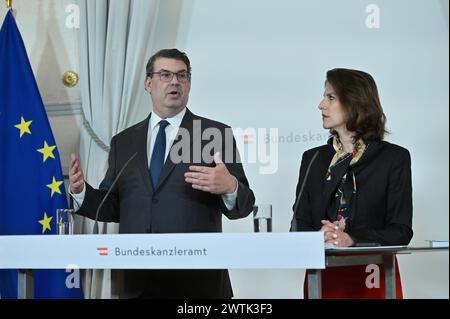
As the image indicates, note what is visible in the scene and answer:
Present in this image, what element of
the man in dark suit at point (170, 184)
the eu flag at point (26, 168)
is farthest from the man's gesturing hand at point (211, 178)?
the eu flag at point (26, 168)

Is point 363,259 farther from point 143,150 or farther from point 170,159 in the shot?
point 143,150

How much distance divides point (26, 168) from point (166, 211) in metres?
1.07

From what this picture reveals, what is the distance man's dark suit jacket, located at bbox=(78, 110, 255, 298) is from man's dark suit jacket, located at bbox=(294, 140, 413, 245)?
218 millimetres

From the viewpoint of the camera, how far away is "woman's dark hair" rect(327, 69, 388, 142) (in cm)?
260

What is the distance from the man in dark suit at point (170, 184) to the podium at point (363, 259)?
444 millimetres

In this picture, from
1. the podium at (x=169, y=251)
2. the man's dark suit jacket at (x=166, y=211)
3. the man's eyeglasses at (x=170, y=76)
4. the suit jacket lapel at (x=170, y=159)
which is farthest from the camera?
the man's eyeglasses at (x=170, y=76)

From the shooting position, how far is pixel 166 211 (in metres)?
2.65

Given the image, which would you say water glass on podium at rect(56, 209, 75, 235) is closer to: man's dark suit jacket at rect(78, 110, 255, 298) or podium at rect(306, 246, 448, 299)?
man's dark suit jacket at rect(78, 110, 255, 298)

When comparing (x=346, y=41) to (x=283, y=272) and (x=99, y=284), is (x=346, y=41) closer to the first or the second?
(x=283, y=272)

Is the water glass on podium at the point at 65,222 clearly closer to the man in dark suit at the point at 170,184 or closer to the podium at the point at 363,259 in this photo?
the man in dark suit at the point at 170,184

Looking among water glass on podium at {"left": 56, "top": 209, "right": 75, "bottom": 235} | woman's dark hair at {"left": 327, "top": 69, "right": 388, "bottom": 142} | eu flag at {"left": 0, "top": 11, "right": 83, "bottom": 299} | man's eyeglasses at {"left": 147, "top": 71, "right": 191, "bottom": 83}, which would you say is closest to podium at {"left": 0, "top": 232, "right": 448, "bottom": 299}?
water glass on podium at {"left": 56, "top": 209, "right": 75, "bottom": 235}

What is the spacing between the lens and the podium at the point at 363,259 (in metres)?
1.92

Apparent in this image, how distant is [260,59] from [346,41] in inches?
16.5

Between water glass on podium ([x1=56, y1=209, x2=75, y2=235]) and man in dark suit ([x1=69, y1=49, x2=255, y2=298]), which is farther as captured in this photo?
man in dark suit ([x1=69, y1=49, x2=255, y2=298])
